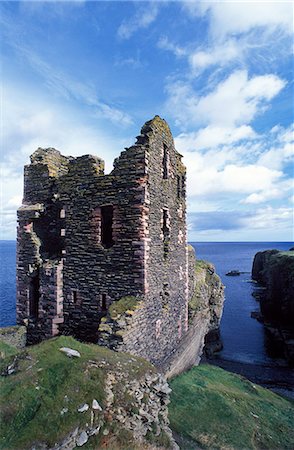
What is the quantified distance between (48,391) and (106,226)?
8.47 m

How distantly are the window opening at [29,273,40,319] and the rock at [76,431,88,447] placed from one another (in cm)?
951

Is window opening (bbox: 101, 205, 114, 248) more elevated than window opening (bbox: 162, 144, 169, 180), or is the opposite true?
window opening (bbox: 162, 144, 169, 180)

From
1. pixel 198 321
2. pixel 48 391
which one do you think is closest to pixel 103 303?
pixel 48 391

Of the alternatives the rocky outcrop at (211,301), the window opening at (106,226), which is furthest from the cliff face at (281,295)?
the window opening at (106,226)

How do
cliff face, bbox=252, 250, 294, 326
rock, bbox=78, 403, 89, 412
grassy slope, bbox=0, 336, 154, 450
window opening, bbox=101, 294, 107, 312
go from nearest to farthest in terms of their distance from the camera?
grassy slope, bbox=0, 336, 154, 450
rock, bbox=78, 403, 89, 412
window opening, bbox=101, 294, 107, 312
cliff face, bbox=252, 250, 294, 326

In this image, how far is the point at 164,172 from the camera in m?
15.6

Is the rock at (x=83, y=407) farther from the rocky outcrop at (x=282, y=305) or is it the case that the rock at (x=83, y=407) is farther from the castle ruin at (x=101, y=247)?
the rocky outcrop at (x=282, y=305)

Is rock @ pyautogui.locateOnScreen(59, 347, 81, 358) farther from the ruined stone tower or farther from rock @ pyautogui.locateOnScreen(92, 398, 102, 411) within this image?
the ruined stone tower

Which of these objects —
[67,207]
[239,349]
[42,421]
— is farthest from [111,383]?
[239,349]

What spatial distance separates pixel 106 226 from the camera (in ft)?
47.5

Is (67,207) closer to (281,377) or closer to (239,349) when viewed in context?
(281,377)

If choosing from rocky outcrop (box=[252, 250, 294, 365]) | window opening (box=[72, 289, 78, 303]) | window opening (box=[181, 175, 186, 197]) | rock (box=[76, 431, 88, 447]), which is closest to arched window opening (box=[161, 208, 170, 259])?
window opening (box=[181, 175, 186, 197])

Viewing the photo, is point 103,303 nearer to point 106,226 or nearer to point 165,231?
point 106,226

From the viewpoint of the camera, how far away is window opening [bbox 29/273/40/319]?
14789mm
